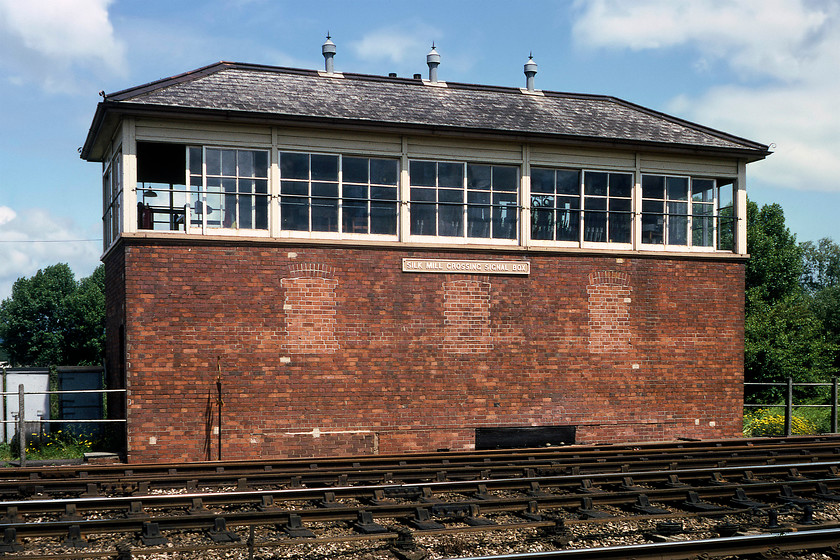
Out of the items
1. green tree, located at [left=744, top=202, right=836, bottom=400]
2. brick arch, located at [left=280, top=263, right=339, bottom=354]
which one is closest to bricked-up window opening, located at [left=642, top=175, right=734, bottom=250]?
brick arch, located at [left=280, top=263, right=339, bottom=354]

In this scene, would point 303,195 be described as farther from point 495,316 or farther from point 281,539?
point 281,539

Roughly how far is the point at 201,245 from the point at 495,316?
5936 mm

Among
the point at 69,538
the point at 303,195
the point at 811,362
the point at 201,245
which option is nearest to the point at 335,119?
the point at 303,195

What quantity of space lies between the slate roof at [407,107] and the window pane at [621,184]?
78 centimetres

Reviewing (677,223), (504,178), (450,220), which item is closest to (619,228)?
(677,223)

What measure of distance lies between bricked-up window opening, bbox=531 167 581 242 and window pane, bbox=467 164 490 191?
3.32 ft

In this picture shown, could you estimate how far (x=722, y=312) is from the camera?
17969mm

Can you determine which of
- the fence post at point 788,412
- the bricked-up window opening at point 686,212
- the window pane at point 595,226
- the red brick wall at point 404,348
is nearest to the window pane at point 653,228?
the bricked-up window opening at point 686,212

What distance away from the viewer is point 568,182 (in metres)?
17.2

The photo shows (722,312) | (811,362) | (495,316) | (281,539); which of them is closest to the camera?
(281,539)

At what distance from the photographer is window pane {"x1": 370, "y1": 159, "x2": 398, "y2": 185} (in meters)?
15.9

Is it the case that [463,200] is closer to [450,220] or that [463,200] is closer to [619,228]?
[450,220]

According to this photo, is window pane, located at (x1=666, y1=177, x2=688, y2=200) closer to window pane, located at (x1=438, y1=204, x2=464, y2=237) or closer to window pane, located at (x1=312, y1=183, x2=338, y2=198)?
window pane, located at (x1=438, y1=204, x2=464, y2=237)

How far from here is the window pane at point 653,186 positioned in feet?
58.1
